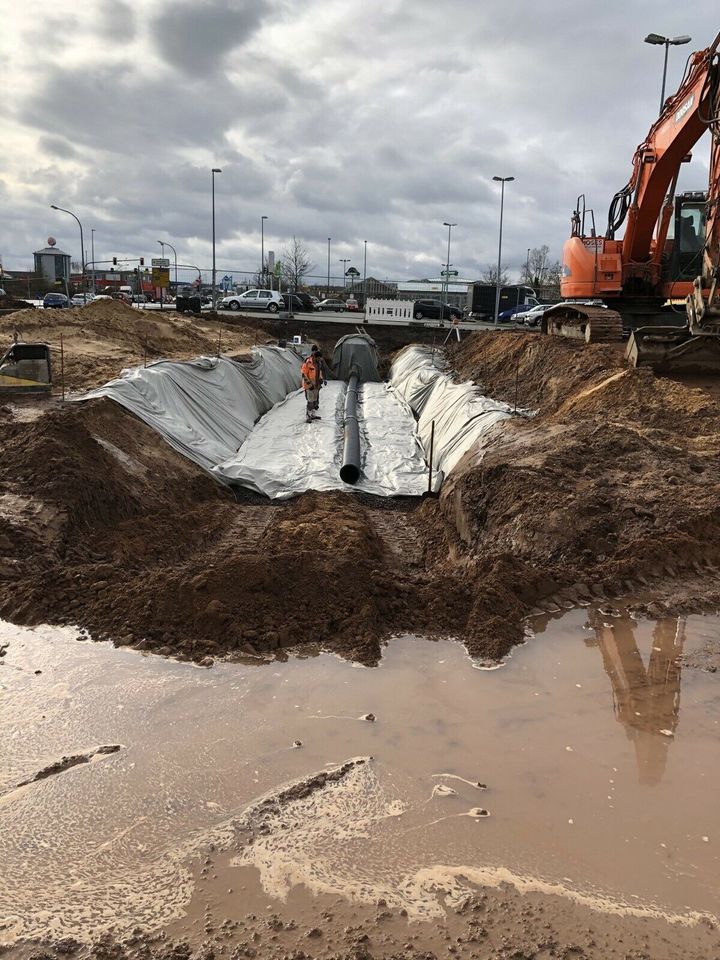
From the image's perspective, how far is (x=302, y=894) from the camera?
3322 mm

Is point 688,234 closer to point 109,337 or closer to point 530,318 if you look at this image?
point 109,337

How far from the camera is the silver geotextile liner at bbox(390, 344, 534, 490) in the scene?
485 inches

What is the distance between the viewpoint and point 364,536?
870 cm

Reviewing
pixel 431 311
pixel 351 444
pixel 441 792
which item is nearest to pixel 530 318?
pixel 431 311

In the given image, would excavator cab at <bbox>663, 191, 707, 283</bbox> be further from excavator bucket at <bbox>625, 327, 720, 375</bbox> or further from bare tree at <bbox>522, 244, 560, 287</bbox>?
bare tree at <bbox>522, 244, 560, 287</bbox>

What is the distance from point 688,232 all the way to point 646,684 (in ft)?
41.0

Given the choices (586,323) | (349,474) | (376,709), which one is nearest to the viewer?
(376,709)

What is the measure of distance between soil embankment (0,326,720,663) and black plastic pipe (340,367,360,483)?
2.81ft

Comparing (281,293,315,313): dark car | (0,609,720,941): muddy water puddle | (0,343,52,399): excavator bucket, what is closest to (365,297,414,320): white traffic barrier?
(281,293,315,313): dark car

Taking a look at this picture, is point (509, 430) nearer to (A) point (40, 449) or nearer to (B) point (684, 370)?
(B) point (684, 370)

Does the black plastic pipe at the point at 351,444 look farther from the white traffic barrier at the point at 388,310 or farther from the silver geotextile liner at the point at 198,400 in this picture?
the white traffic barrier at the point at 388,310

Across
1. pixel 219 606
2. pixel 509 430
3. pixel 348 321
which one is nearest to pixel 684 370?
pixel 509 430

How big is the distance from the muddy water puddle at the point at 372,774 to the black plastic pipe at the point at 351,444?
624 centimetres

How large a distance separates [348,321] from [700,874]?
33882 millimetres
